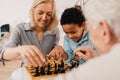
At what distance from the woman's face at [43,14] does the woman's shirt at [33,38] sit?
3.1 inches

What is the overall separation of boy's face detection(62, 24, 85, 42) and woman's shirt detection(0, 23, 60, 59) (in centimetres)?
21

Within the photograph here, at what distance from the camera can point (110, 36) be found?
51cm

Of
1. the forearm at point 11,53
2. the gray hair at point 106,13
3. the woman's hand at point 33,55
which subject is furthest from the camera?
the forearm at point 11,53

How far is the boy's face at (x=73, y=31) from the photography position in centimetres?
147

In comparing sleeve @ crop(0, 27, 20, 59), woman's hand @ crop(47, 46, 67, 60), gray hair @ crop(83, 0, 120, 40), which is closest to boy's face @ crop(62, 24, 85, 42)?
woman's hand @ crop(47, 46, 67, 60)

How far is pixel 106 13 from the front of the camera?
538mm

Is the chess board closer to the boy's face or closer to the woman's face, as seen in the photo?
the boy's face

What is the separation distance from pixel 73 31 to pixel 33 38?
0.36 m

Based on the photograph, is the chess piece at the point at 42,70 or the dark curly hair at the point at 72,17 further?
the dark curly hair at the point at 72,17

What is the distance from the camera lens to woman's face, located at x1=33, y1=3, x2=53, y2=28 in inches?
63.4

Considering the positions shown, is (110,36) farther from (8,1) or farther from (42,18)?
(8,1)

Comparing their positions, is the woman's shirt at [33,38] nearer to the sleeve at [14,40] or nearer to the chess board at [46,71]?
the sleeve at [14,40]

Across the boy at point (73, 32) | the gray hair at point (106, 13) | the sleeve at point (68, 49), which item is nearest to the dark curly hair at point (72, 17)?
the boy at point (73, 32)

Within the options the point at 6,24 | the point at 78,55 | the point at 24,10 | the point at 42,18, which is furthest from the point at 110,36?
the point at 6,24
